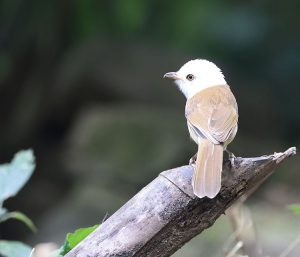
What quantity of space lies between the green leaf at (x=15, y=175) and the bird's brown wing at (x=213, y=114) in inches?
24.1

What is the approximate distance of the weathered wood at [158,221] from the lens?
1930mm

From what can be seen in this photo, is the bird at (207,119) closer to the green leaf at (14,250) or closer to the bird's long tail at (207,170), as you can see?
the bird's long tail at (207,170)

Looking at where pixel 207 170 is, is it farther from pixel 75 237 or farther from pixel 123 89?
pixel 123 89

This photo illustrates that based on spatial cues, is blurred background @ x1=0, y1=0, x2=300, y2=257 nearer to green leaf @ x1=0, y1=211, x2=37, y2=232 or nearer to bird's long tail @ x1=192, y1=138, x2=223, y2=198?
green leaf @ x1=0, y1=211, x2=37, y2=232

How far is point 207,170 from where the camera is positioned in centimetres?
215

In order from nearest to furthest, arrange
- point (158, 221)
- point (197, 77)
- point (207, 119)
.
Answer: point (158, 221)
point (207, 119)
point (197, 77)

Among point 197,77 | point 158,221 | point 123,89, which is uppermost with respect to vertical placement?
point 197,77

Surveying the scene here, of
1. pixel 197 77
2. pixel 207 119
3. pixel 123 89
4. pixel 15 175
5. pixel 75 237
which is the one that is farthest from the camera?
pixel 123 89

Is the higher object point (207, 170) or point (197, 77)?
point (197, 77)

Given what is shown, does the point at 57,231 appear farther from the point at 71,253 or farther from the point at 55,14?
the point at 71,253

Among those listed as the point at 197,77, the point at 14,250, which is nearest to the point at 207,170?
the point at 14,250

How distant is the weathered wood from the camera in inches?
76.0

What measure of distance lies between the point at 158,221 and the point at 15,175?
76 cm

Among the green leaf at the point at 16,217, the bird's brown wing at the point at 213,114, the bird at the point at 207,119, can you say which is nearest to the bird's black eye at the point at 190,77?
the bird at the point at 207,119
